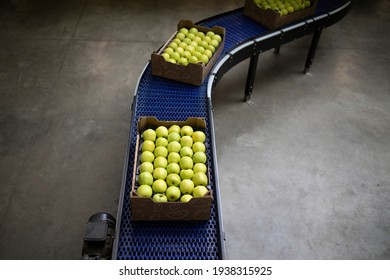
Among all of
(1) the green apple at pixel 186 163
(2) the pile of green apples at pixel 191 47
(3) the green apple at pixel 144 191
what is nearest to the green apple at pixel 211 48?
(2) the pile of green apples at pixel 191 47

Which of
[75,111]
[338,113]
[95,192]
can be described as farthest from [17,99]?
[338,113]

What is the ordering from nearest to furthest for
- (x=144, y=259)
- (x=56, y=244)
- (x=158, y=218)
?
1. (x=144, y=259)
2. (x=158, y=218)
3. (x=56, y=244)

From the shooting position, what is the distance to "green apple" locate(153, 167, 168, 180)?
270 cm

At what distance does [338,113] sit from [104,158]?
357cm

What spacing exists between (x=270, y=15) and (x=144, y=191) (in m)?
3.37

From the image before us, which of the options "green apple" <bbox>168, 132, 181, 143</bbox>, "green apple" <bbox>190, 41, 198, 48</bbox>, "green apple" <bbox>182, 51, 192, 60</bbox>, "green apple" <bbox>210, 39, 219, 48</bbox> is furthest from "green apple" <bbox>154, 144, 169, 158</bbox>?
"green apple" <bbox>210, 39, 219, 48</bbox>

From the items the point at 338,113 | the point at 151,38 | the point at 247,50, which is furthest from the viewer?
the point at 151,38

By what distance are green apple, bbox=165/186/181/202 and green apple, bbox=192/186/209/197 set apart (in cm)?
12

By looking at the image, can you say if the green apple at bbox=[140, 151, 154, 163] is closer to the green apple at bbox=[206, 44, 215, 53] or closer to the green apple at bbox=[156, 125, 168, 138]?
the green apple at bbox=[156, 125, 168, 138]

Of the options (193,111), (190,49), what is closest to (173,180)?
(193,111)

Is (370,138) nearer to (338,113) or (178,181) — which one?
(338,113)

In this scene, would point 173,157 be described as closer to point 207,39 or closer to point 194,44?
point 194,44

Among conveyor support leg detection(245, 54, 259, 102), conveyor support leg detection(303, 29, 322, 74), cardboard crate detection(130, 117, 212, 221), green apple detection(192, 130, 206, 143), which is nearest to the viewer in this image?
cardboard crate detection(130, 117, 212, 221)

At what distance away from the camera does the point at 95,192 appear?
4.31m
